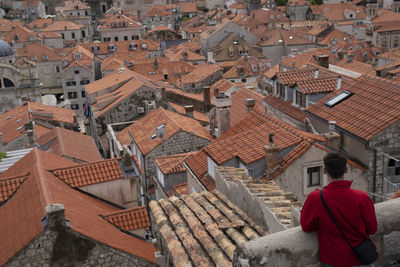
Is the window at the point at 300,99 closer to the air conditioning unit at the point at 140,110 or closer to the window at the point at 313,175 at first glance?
the window at the point at 313,175

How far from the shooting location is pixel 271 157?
1714 centimetres

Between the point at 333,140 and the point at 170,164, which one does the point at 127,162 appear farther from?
the point at 333,140

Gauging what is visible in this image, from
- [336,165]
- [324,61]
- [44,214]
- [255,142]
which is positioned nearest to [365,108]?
[255,142]

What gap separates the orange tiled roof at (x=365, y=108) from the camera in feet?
59.6

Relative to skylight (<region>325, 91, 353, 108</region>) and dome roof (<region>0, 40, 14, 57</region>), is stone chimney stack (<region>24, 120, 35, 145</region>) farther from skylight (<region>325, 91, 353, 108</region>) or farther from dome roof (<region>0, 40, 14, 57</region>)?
dome roof (<region>0, 40, 14, 57</region>)

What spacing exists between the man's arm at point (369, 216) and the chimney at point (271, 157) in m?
10.9

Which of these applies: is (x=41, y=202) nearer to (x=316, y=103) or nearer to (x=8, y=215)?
(x=8, y=215)

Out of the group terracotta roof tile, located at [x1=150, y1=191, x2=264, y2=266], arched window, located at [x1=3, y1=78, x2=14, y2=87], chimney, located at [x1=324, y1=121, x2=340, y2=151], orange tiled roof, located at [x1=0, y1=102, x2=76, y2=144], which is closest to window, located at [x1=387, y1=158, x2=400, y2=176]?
chimney, located at [x1=324, y1=121, x2=340, y2=151]

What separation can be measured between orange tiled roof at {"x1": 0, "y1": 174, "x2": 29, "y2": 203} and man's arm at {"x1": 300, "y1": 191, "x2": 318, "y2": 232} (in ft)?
47.1

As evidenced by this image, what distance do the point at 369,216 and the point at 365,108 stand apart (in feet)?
47.0

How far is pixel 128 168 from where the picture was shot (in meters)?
20.7

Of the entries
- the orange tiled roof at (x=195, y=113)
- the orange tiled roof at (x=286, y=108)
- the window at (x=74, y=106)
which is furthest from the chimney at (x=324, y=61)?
the window at (x=74, y=106)

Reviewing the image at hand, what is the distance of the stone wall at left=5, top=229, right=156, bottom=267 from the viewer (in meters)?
13.7

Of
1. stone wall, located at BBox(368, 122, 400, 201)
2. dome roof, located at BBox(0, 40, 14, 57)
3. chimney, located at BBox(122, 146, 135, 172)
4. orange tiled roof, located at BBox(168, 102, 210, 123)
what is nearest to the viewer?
stone wall, located at BBox(368, 122, 400, 201)
